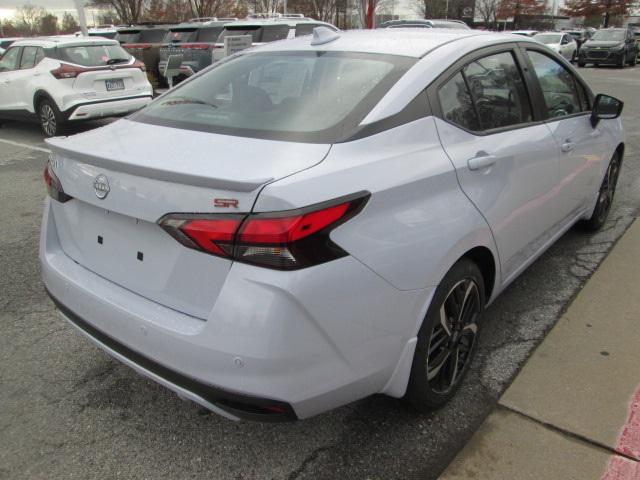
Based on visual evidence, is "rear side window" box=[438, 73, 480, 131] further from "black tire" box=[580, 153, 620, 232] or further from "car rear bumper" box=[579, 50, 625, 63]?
"car rear bumper" box=[579, 50, 625, 63]

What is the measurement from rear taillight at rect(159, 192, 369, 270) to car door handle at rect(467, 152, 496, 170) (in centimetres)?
85

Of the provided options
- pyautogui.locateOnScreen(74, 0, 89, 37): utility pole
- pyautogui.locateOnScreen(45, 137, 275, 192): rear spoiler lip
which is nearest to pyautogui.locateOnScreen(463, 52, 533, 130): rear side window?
pyautogui.locateOnScreen(45, 137, 275, 192): rear spoiler lip

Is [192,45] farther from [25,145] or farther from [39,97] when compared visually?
[25,145]

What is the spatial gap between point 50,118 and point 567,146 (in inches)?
339

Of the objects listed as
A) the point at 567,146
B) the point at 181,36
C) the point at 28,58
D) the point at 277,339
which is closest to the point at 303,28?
the point at 181,36

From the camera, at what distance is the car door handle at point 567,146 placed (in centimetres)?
333

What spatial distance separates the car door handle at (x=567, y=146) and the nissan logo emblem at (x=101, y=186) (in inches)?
102

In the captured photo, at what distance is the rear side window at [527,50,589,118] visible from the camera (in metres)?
3.36

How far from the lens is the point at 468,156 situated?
8.00 ft

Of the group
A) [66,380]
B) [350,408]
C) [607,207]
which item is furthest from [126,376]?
[607,207]

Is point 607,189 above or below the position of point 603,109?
below

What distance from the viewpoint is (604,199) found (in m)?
4.64

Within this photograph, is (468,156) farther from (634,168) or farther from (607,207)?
(634,168)

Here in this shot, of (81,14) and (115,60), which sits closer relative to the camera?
(115,60)
